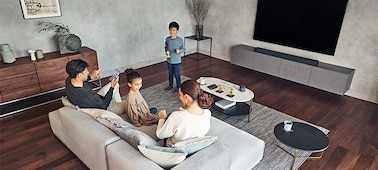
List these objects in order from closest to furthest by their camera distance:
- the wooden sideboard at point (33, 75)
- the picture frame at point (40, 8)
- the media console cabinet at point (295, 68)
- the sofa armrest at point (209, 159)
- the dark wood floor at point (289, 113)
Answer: the sofa armrest at point (209, 159), the dark wood floor at point (289, 113), the wooden sideboard at point (33, 75), the picture frame at point (40, 8), the media console cabinet at point (295, 68)

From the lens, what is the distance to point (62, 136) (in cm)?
286

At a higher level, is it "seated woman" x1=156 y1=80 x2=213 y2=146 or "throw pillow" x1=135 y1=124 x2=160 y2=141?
"seated woman" x1=156 y1=80 x2=213 y2=146

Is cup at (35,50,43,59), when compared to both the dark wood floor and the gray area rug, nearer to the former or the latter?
the dark wood floor

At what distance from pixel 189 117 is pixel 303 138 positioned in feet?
4.23

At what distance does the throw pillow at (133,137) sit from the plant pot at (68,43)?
2431 millimetres

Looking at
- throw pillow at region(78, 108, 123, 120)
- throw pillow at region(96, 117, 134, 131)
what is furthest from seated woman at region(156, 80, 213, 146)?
throw pillow at region(78, 108, 123, 120)

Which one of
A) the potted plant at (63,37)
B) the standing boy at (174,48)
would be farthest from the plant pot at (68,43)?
the standing boy at (174,48)

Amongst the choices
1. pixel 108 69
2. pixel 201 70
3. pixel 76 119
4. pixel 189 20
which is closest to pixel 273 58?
pixel 201 70

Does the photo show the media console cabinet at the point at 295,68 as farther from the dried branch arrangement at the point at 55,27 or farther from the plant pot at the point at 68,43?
the dried branch arrangement at the point at 55,27

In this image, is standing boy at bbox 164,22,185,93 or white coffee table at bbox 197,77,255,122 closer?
white coffee table at bbox 197,77,255,122

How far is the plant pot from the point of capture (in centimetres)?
396

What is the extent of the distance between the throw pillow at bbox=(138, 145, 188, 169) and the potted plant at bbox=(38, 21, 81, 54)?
2.82 meters

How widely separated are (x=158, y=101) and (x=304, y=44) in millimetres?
2895

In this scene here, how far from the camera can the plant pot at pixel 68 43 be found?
3963 millimetres
